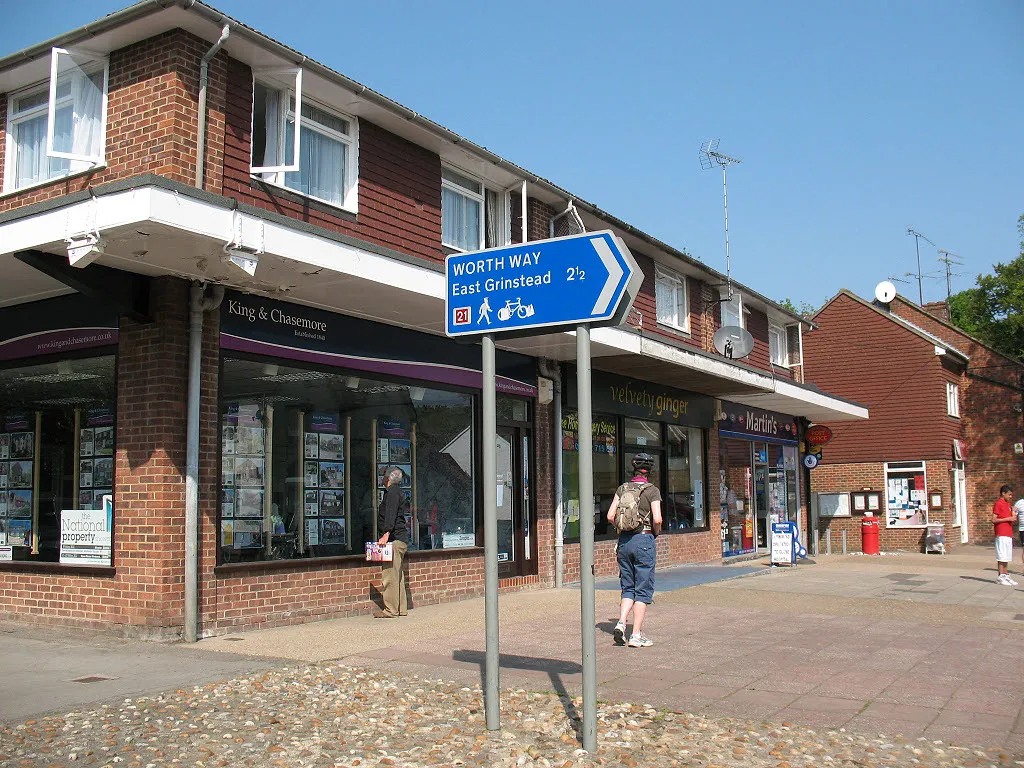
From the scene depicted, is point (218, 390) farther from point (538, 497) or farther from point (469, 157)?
point (538, 497)

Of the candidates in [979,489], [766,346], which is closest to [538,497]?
[766,346]

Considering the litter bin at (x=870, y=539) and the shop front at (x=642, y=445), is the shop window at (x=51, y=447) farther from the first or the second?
the litter bin at (x=870, y=539)

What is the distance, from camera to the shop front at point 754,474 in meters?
20.6

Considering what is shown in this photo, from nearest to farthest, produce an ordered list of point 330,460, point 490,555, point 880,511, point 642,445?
point 490,555 → point 330,460 → point 642,445 → point 880,511

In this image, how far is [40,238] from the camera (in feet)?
26.6

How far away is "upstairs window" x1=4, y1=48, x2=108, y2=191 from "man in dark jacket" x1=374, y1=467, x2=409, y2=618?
14.8 ft

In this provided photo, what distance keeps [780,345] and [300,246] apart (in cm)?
1803

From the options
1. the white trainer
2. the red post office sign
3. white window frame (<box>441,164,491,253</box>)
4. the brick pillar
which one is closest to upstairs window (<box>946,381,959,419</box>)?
the red post office sign

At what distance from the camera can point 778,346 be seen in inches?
965

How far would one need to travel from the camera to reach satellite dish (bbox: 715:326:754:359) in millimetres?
18781

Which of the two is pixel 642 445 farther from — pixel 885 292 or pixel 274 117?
pixel 885 292

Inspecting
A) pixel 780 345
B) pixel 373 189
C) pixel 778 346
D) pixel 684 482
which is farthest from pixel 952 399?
pixel 373 189

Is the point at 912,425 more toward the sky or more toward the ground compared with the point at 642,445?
more toward the sky

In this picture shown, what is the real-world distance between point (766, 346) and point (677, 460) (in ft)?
18.8
